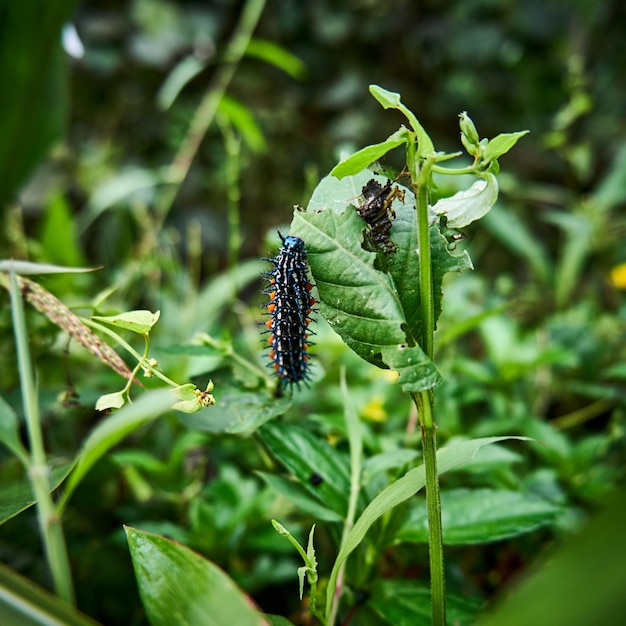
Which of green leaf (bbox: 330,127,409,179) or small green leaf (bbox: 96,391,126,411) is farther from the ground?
green leaf (bbox: 330,127,409,179)

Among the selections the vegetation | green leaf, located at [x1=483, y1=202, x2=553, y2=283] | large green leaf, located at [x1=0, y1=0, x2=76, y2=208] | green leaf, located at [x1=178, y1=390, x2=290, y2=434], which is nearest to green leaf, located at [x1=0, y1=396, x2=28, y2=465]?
the vegetation

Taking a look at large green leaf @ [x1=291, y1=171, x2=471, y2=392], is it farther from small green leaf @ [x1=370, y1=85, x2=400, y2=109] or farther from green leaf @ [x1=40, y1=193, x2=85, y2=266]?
green leaf @ [x1=40, y1=193, x2=85, y2=266]

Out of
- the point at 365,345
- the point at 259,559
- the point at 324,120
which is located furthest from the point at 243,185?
the point at 365,345

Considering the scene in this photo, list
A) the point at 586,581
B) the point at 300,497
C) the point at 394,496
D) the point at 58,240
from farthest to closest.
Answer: the point at 58,240 → the point at 300,497 → the point at 394,496 → the point at 586,581

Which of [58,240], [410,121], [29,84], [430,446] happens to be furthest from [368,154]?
[58,240]

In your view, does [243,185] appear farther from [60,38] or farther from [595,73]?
[595,73]

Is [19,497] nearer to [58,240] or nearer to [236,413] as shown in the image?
[236,413]
